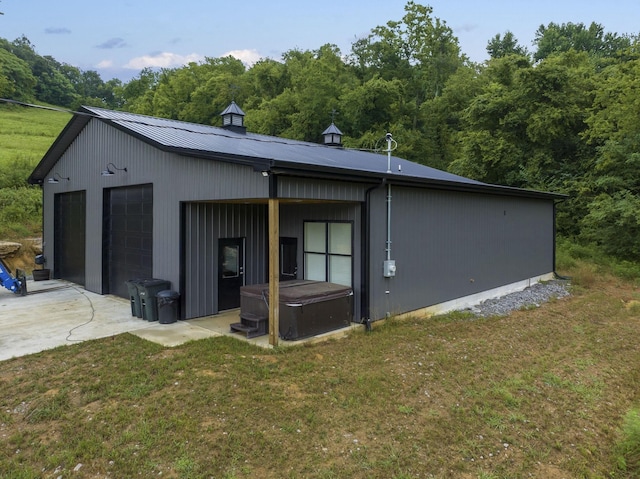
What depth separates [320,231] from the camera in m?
8.59

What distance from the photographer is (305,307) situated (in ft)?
22.6

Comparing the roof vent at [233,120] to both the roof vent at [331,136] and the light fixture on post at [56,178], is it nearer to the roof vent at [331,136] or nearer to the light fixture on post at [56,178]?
the roof vent at [331,136]

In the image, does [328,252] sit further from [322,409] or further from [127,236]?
[127,236]

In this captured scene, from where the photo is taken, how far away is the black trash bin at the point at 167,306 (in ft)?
26.2

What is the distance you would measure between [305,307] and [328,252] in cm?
180

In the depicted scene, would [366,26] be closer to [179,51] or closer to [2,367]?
[179,51]

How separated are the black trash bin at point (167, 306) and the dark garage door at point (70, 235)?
5495 millimetres

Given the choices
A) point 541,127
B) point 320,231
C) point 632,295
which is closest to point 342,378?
point 320,231

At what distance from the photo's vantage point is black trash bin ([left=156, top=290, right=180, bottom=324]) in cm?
797

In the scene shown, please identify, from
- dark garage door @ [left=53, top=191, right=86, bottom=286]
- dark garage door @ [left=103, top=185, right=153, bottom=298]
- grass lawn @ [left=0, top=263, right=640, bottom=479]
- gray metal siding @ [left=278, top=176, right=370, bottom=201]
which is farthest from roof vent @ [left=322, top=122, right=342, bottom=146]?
grass lawn @ [left=0, top=263, right=640, bottom=479]

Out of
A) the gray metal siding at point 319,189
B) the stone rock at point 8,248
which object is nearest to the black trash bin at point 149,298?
the gray metal siding at point 319,189

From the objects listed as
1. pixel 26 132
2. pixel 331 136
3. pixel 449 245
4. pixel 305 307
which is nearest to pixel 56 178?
pixel 331 136

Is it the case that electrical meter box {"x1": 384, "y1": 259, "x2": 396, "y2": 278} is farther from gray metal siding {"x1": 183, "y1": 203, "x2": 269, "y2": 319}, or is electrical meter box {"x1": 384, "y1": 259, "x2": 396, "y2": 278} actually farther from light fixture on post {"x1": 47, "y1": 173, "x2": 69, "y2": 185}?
light fixture on post {"x1": 47, "y1": 173, "x2": 69, "y2": 185}

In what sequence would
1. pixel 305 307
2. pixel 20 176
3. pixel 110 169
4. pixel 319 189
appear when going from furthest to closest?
1. pixel 20 176
2. pixel 110 169
3. pixel 319 189
4. pixel 305 307
